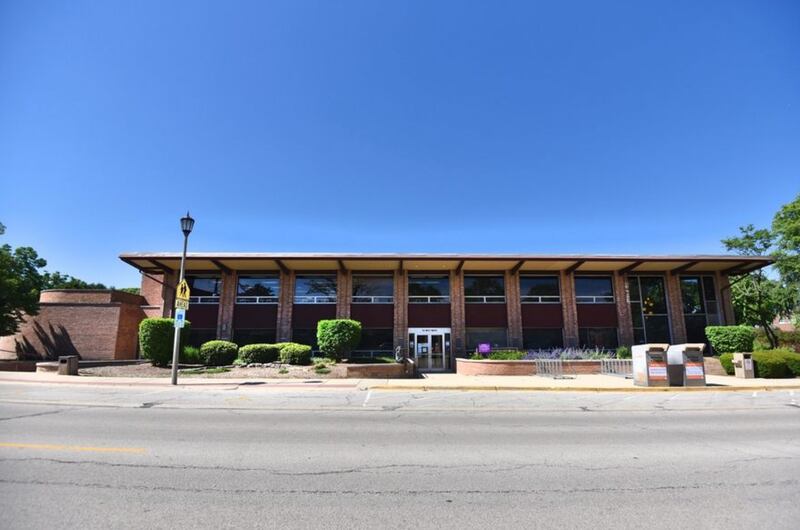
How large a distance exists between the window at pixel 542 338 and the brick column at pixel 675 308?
7.40m

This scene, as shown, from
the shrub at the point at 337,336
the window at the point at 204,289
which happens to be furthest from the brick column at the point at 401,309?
the window at the point at 204,289

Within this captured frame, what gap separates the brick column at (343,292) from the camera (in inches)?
1115

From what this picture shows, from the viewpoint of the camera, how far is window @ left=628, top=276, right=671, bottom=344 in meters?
A: 28.8

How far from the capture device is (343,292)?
2873 cm

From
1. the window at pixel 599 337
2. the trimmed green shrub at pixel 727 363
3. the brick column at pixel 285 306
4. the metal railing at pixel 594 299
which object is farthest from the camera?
the metal railing at pixel 594 299

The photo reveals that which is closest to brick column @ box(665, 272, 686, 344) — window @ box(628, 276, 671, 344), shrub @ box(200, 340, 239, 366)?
window @ box(628, 276, 671, 344)

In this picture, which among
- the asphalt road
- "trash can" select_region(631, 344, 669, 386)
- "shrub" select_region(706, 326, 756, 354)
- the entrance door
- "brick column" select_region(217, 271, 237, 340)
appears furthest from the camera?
"brick column" select_region(217, 271, 237, 340)

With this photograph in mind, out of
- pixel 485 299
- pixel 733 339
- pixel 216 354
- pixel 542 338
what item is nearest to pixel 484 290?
pixel 485 299

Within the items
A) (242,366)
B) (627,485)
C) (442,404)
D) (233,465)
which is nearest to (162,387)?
(242,366)

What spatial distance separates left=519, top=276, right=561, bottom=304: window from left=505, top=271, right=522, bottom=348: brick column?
1.51 feet

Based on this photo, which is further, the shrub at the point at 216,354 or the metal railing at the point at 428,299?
the metal railing at the point at 428,299

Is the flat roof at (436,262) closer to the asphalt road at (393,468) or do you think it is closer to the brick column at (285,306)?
the brick column at (285,306)

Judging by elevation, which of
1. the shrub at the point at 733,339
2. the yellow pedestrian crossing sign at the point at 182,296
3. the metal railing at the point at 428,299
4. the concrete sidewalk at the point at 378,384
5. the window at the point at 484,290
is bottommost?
the concrete sidewalk at the point at 378,384

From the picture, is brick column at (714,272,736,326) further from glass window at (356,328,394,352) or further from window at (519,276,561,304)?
glass window at (356,328,394,352)
